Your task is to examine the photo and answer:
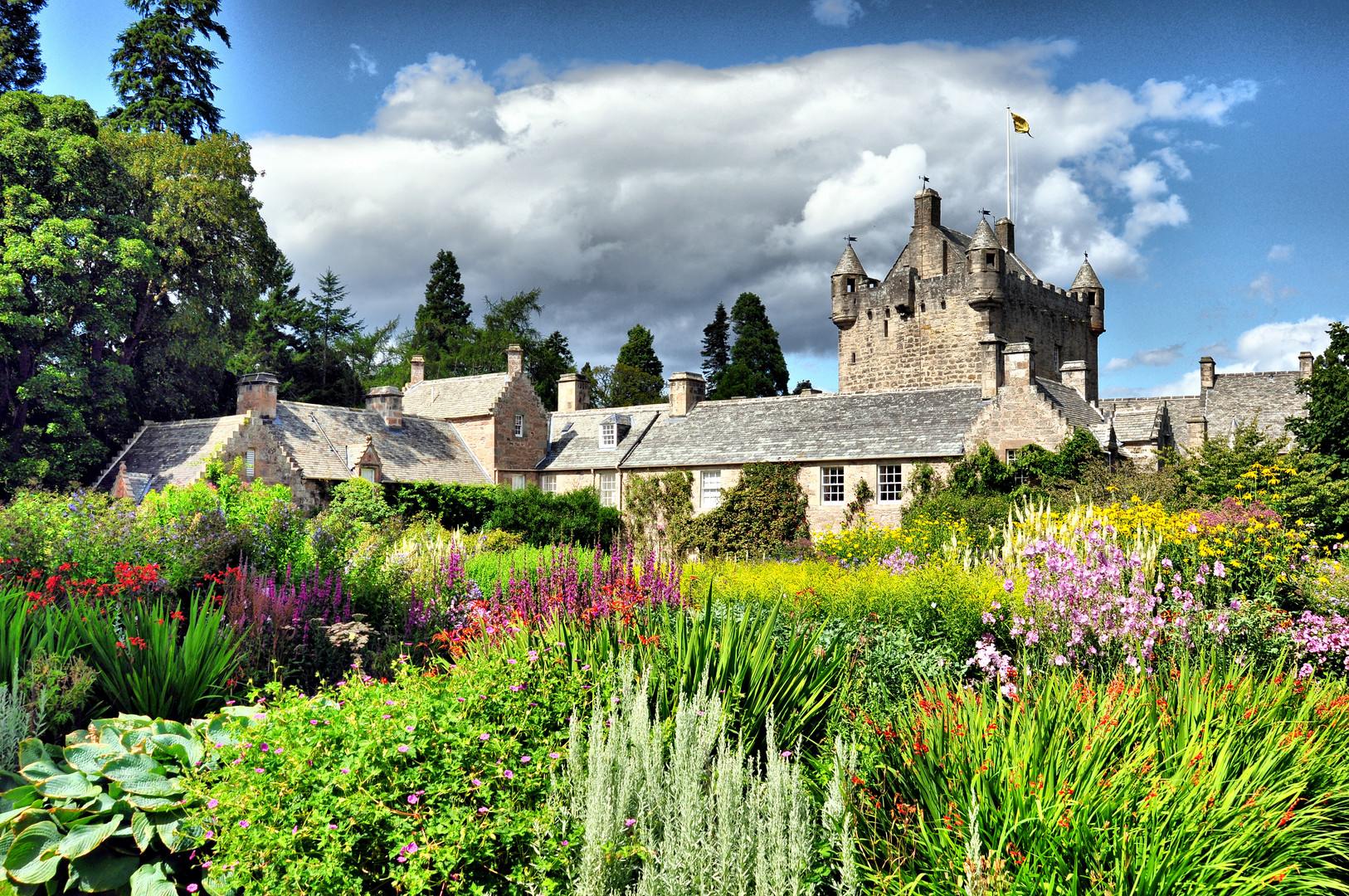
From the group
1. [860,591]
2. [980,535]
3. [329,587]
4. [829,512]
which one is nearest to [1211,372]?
[829,512]

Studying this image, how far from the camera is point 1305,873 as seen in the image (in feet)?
13.6

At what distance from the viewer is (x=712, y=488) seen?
3059 cm

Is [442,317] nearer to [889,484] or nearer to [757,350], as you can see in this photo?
[757,350]

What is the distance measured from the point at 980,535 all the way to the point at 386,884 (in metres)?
18.7

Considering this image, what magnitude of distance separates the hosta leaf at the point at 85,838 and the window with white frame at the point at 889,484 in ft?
82.1

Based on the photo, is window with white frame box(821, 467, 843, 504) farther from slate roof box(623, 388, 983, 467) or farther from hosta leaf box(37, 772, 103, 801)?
hosta leaf box(37, 772, 103, 801)

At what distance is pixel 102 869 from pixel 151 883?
277mm

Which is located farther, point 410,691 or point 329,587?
point 329,587

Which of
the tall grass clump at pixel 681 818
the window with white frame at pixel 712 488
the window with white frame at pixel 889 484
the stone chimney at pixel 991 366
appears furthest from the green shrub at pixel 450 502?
the tall grass clump at pixel 681 818

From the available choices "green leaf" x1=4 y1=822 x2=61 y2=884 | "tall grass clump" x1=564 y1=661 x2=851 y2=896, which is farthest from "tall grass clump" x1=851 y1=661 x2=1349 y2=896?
"green leaf" x1=4 y1=822 x2=61 y2=884

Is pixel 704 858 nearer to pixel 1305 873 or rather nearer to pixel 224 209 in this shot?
pixel 1305 873

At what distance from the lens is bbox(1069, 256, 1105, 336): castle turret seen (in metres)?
44.6

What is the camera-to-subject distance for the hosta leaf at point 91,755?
15.5 ft

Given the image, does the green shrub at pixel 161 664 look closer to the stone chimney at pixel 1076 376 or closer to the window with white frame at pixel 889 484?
the window with white frame at pixel 889 484
